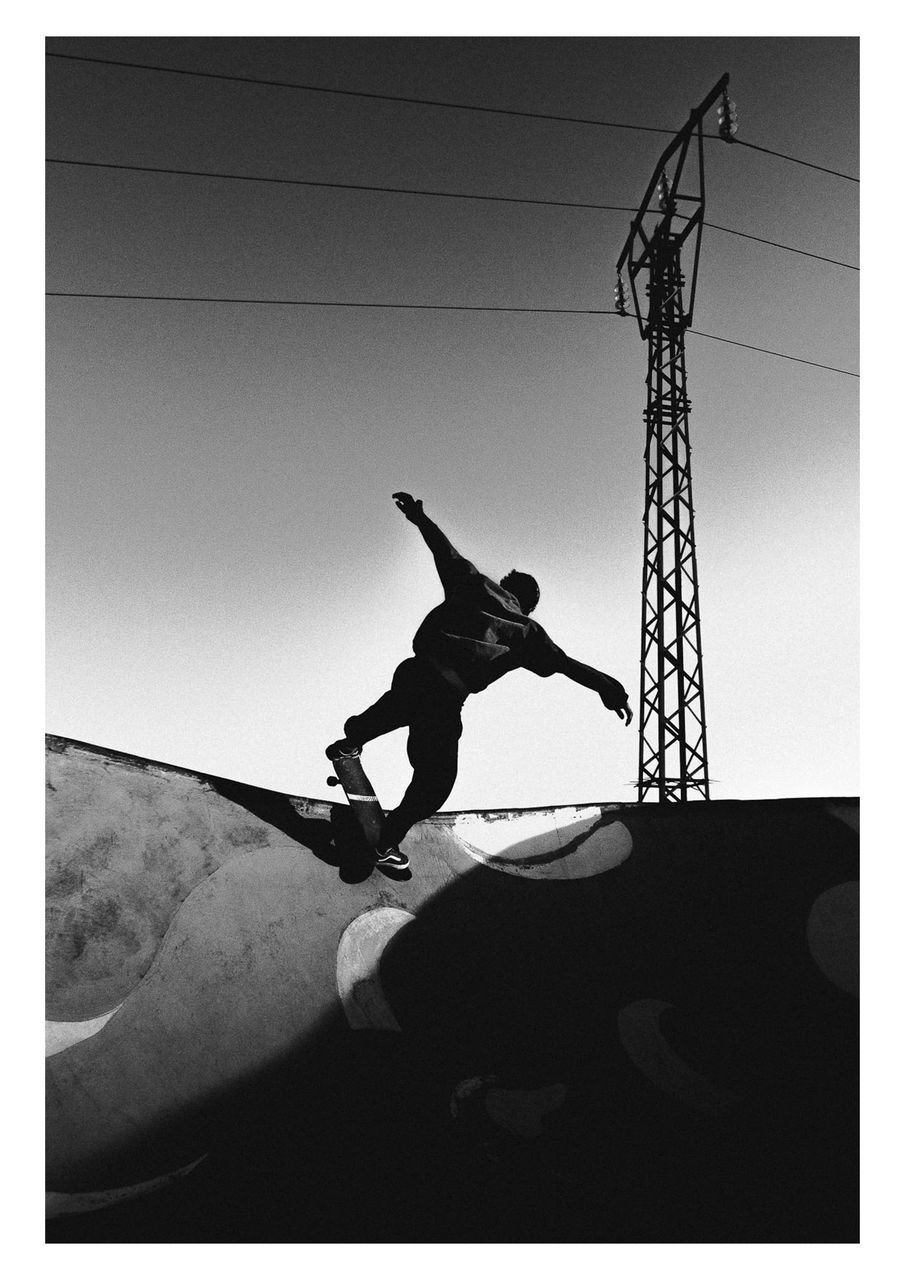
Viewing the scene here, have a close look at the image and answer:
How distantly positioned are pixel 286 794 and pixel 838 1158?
4.01 m

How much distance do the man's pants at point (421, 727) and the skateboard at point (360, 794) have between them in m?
0.10

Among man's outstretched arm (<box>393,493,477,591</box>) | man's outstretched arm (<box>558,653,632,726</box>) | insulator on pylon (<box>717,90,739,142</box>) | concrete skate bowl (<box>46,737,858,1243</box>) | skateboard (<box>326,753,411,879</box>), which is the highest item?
insulator on pylon (<box>717,90,739,142</box>)

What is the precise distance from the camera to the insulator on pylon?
756cm

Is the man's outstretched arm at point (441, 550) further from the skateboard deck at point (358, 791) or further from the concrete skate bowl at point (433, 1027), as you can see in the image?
the concrete skate bowl at point (433, 1027)

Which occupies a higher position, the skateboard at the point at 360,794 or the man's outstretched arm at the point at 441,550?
the man's outstretched arm at the point at 441,550

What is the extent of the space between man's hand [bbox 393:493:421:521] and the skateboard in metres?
1.82

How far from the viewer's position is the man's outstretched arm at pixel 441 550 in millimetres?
5539

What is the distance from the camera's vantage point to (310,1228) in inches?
141

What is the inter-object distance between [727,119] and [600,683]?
6158 mm

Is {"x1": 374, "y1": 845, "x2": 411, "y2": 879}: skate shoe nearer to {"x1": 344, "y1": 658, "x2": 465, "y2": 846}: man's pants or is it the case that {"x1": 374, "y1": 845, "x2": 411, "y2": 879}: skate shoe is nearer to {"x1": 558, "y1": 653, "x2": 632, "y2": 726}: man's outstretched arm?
{"x1": 344, "y1": 658, "x2": 465, "y2": 846}: man's pants

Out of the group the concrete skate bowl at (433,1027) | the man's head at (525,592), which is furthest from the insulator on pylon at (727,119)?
the concrete skate bowl at (433,1027)

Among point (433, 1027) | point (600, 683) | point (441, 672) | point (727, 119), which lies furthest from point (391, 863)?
point (727, 119)

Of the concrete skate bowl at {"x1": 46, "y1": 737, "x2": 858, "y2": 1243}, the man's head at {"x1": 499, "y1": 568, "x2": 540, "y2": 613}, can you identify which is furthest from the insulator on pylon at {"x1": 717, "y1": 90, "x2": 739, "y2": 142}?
the concrete skate bowl at {"x1": 46, "y1": 737, "x2": 858, "y2": 1243}

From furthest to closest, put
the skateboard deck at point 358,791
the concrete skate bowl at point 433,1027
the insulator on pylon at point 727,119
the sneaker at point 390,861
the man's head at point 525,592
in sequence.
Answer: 1. the insulator on pylon at point 727,119
2. the man's head at point 525,592
3. the skateboard deck at point 358,791
4. the sneaker at point 390,861
5. the concrete skate bowl at point 433,1027
